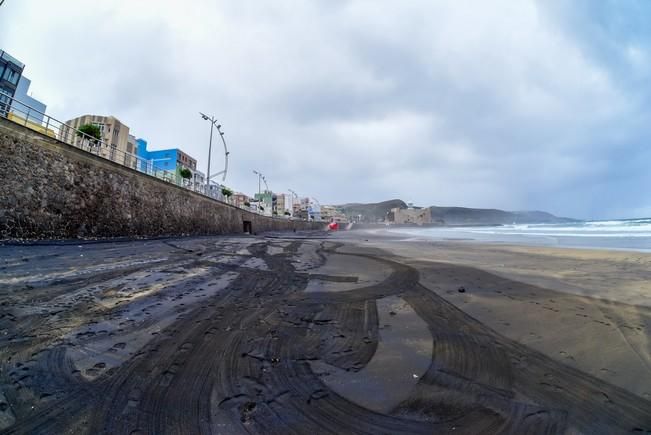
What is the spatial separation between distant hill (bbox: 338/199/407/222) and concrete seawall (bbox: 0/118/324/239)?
15631cm

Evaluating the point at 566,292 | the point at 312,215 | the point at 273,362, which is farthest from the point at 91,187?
the point at 312,215

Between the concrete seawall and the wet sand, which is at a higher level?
the concrete seawall

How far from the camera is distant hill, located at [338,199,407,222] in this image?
174 meters

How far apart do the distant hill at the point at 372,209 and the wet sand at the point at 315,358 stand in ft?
542

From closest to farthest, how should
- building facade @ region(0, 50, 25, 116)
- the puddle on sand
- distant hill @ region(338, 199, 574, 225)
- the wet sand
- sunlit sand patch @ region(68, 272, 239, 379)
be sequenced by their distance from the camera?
the wet sand
the puddle on sand
sunlit sand patch @ region(68, 272, 239, 379)
building facade @ region(0, 50, 25, 116)
distant hill @ region(338, 199, 574, 225)

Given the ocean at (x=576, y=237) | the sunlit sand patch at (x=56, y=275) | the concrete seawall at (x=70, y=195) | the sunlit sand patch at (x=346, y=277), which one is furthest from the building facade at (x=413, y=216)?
the sunlit sand patch at (x=56, y=275)

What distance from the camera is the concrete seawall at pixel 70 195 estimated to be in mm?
9055

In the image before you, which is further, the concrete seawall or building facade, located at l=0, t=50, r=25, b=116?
building facade, located at l=0, t=50, r=25, b=116

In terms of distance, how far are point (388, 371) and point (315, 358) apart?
2.12 feet

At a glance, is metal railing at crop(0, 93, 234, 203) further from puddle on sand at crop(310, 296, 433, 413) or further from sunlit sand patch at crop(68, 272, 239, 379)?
puddle on sand at crop(310, 296, 433, 413)

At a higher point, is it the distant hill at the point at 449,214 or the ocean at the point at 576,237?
the distant hill at the point at 449,214

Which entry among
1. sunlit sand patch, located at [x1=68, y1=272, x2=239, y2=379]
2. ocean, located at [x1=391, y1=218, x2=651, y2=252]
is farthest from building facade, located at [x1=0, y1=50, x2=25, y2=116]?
ocean, located at [x1=391, y1=218, x2=651, y2=252]

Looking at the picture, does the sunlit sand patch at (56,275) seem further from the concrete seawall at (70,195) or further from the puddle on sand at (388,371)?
the concrete seawall at (70,195)

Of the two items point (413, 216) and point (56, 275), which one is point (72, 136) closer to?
point (56, 275)
